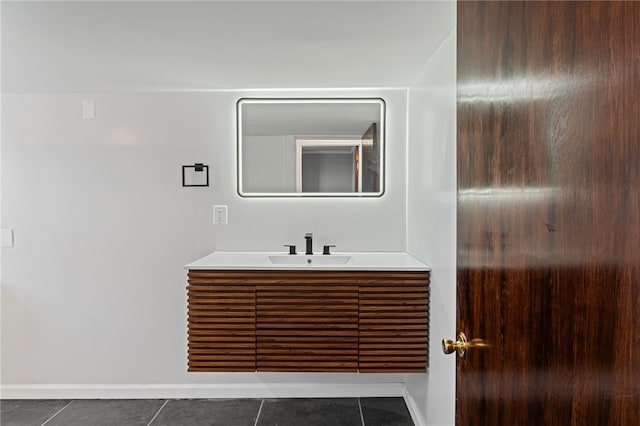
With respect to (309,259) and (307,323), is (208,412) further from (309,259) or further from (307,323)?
(309,259)

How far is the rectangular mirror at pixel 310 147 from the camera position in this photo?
107 inches

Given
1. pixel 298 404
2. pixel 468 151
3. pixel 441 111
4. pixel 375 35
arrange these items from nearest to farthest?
pixel 468 151 < pixel 375 35 < pixel 441 111 < pixel 298 404

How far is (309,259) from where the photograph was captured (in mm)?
2602

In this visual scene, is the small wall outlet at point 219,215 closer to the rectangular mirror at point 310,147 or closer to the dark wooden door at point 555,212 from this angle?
the rectangular mirror at point 310,147

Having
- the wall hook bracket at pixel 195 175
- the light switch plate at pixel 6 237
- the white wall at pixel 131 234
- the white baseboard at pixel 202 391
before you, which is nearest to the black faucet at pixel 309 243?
the white wall at pixel 131 234

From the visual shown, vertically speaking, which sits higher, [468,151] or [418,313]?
[468,151]

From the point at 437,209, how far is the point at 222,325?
50.7 inches

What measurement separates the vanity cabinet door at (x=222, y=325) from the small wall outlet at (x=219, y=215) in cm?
63

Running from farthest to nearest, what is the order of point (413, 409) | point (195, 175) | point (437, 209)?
point (195, 175) → point (413, 409) → point (437, 209)

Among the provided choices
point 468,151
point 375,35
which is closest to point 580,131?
point 468,151

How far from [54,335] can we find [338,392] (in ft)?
6.44

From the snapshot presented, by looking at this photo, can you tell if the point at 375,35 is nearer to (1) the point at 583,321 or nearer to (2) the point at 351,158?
(2) the point at 351,158

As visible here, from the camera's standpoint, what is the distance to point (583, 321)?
1.86 ft

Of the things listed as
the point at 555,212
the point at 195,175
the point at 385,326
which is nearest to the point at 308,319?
the point at 385,326
